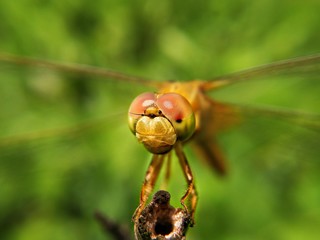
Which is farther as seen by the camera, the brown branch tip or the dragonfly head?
the dragonfly head

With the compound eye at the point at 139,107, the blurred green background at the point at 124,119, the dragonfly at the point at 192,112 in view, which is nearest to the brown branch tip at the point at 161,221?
the dragonfly at the point at 192,112

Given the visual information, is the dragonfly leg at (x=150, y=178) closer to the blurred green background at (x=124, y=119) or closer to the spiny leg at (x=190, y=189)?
the spiny leg at (x=190, y=189)

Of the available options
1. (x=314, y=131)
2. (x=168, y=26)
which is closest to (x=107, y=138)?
(x=168, y=26)

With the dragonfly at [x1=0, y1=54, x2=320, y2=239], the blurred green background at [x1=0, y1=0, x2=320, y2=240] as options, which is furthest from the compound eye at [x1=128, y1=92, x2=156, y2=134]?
the blurred green background at [x1=0, y1=0, x2=320, y2=240]

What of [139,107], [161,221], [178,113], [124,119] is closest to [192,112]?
[178,113]

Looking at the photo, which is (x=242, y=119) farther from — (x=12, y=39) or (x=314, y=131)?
(x=12, y=39)

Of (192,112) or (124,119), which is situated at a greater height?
(192,112)

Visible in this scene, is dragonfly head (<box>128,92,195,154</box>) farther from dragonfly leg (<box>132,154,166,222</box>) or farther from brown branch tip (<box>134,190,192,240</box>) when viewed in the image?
brown branch tip (<box>134,190,192,240</box>)

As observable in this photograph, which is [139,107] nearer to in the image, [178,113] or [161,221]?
[178,113]
